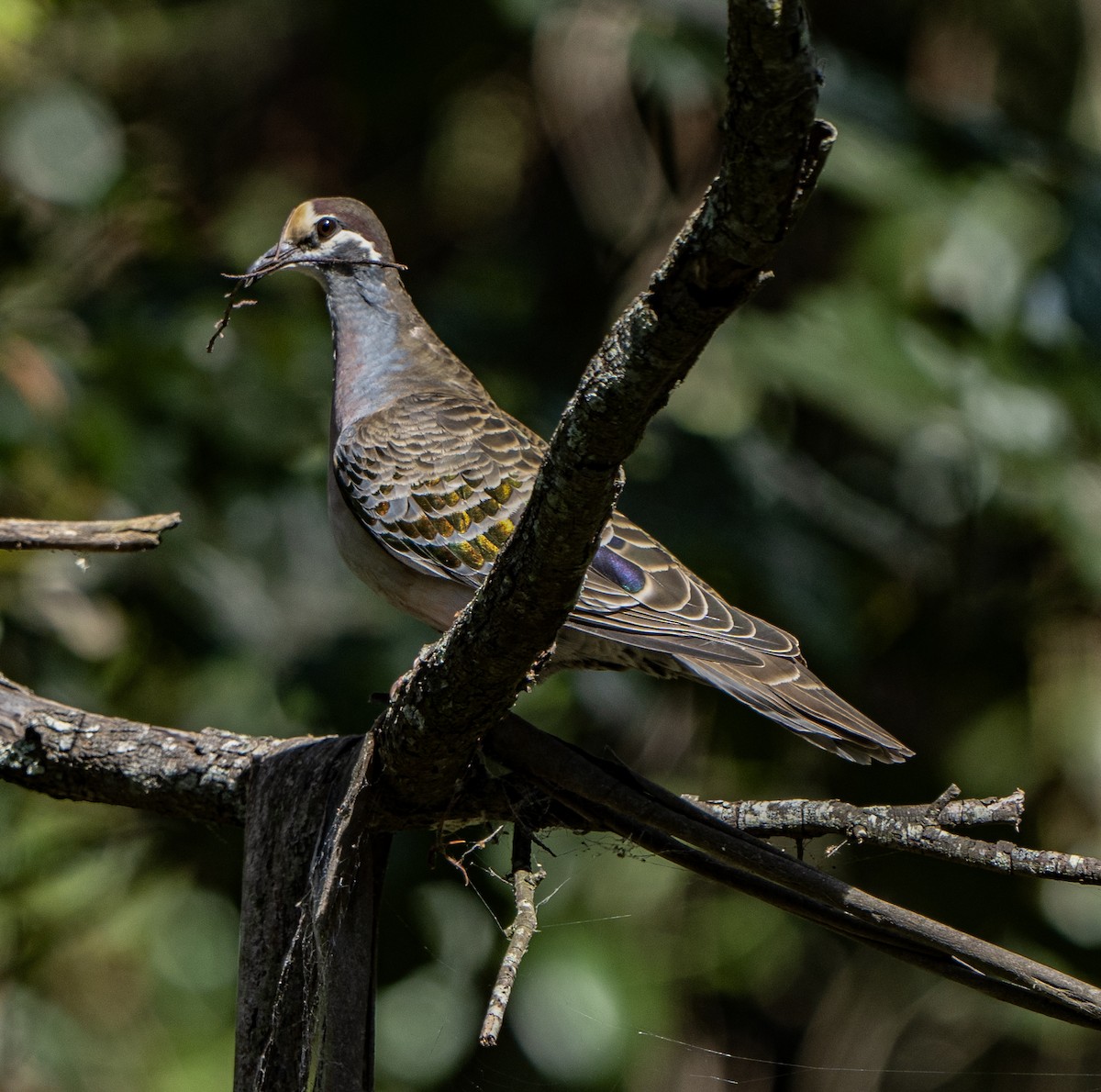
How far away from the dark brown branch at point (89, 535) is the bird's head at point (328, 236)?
123 cm

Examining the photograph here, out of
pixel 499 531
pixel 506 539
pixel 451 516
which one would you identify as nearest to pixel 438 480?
pixel 451 516

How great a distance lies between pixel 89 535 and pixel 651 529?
69.6 inches

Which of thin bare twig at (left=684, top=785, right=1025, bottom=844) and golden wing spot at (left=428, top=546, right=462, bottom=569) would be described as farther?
golden wing spot at (left=428, top=546, right=462, bottom=569)

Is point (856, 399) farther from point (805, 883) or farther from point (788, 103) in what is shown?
point (788, 103)

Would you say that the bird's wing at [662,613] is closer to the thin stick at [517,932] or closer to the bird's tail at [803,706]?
the bird's tail at [803,706]

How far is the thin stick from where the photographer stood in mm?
1596

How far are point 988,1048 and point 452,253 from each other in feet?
12.9

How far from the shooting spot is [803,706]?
2.56m

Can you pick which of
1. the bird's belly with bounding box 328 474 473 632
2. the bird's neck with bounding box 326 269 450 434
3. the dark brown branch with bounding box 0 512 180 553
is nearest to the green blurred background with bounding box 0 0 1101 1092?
the bird's neck with bounding box 326 269 450 434

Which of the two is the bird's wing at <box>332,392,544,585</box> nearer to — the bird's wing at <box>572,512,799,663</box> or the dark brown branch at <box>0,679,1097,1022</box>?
the bird's wing at <box>572,512,799,663</box>

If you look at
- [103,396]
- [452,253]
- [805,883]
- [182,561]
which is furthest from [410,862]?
[452,253]

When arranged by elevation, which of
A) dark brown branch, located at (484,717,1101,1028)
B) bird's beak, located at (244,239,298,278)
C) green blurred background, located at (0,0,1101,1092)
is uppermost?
bird's beak, located at (244,239,298,278)

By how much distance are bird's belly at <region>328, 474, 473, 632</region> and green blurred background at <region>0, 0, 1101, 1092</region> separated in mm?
642

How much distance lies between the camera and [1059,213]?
4055 millimetres
